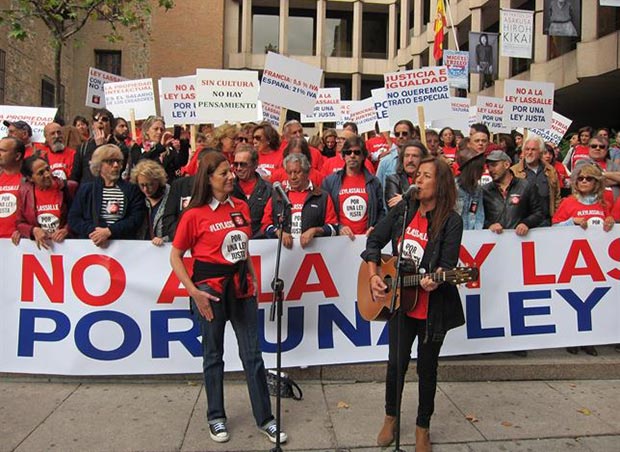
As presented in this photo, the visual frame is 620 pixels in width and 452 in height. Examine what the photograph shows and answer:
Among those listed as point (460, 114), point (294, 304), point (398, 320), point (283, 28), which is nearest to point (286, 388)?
point (294, 304)

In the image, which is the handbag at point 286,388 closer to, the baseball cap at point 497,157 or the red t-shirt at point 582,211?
the baseball cap at point 497,157

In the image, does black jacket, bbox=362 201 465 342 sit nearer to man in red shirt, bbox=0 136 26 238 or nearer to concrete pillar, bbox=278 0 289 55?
man in red shirt, bbox=0 136 26 238

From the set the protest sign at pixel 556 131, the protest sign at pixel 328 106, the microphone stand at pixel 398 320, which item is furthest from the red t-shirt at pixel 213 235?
the protest sign at pixel 556 131

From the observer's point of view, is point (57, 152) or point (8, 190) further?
point (57, 152)

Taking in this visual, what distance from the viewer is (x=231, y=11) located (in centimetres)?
3534

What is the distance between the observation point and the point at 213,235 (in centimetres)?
408

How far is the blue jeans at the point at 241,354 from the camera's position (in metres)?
4.17

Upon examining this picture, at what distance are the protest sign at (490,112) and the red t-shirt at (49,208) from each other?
7673 mm

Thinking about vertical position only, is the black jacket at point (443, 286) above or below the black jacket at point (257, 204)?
below

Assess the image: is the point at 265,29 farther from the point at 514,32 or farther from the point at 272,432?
the point at 272,432

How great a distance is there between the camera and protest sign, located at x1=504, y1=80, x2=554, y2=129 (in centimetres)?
930

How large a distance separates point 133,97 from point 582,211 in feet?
23.9

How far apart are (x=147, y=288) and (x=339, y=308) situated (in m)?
1.70

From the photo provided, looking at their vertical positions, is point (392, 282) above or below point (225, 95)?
below
